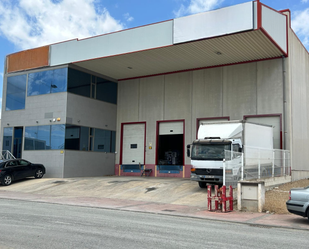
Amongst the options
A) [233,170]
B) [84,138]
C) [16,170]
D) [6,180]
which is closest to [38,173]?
[16,170]

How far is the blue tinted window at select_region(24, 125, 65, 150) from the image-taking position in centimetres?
2550

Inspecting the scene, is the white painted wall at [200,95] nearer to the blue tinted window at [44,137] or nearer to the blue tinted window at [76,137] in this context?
the blue tinted window at [76,137]

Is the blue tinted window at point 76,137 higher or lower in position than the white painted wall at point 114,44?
lower

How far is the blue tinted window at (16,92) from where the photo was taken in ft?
92.7

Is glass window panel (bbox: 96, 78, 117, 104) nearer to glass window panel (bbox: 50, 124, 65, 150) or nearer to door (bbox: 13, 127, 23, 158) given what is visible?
glass window panel (bbox: 50, 124, 65, 150)

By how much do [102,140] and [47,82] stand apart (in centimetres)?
601

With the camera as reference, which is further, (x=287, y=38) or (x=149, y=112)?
(x=149, y=112)

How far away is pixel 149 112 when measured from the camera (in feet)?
94.4

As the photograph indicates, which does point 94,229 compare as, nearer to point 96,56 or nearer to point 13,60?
point 96,56

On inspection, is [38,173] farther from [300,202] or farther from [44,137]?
[300,202]

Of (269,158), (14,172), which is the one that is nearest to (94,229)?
(269,158)

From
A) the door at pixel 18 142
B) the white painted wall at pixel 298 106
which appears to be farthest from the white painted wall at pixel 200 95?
the door at pixel 18 142

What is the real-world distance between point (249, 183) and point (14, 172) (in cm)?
1520

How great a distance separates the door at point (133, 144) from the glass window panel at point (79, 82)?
15.1ft
